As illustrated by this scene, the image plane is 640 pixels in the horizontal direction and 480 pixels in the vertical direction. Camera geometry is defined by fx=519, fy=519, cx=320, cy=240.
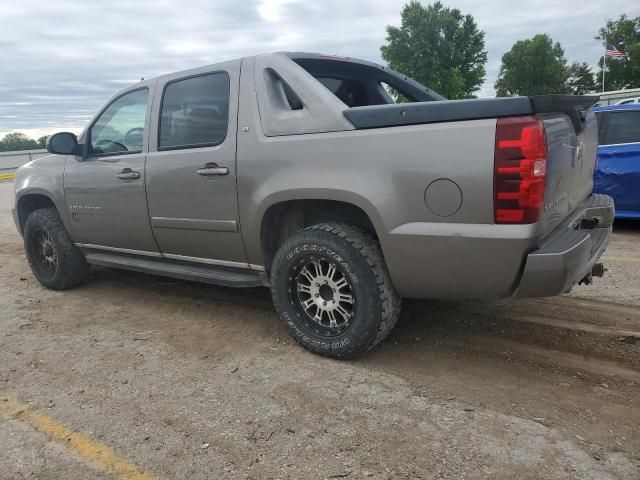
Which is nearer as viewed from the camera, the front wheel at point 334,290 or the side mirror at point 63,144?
the front wheel at point 334,290

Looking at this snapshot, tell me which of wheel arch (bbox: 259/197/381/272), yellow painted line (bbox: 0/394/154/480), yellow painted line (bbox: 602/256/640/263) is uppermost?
wheel arch (bbox: 259/197/381/272)

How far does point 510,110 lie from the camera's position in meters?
2.45

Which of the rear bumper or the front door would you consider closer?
the rear bumper

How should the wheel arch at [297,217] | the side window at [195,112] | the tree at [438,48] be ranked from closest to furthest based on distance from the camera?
the wheel arch at [297,217], the side window at [195,112], the tree at [438,48]

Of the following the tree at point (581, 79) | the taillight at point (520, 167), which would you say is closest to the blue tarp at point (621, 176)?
the taillight at point (520, 167)

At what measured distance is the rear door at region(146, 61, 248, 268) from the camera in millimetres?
3498

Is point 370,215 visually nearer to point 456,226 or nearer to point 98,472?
point 456,226

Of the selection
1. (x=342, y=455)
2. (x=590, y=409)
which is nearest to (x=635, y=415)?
(x=590, y=409)

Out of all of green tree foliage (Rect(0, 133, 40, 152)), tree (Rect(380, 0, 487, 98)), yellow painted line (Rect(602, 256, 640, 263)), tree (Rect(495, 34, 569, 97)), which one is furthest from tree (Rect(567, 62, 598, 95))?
yellow painted line (Rect(602, 256, 640, 263))

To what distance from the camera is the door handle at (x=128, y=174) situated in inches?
157

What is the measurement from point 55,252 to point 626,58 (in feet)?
206

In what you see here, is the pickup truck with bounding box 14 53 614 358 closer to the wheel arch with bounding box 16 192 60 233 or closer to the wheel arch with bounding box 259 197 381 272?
the wheel arch with bounding box 259 197 381 272

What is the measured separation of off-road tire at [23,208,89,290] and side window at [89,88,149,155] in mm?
889

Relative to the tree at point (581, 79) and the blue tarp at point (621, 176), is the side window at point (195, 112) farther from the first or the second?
the tree at point (581, 79)
